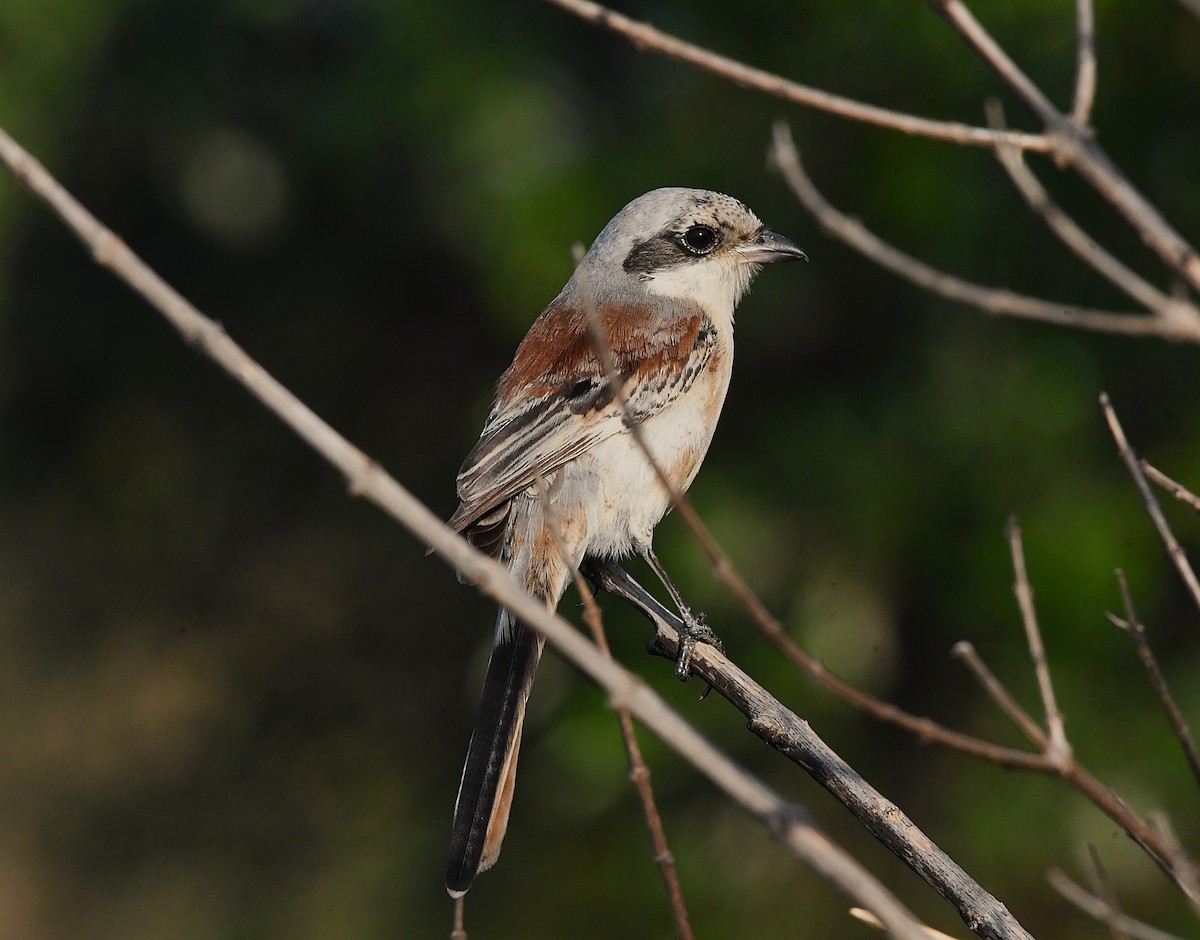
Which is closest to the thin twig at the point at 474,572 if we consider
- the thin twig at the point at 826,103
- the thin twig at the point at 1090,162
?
the thin twig at the point at 826,103

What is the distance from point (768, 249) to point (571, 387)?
0.76 m

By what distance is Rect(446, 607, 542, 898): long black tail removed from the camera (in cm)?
254

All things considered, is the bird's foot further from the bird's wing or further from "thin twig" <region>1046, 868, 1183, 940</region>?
"thin twig" <region>1046, 868, 1183, 940</region>

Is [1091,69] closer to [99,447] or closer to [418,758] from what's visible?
[418,758]

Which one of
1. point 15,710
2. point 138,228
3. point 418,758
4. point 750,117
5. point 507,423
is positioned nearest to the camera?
point 507,423

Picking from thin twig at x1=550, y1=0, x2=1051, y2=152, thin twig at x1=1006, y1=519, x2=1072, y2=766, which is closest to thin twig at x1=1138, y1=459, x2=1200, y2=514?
thin twig at x1=1006, y1=519, x2=1072, y2=766

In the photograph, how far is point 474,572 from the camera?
1.39 meters

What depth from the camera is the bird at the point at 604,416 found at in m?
2.91

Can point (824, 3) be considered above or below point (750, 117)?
above

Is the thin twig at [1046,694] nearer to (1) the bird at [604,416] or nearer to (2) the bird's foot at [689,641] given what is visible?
(2) the bird's foot at [689,641]

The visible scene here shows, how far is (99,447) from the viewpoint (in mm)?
7641

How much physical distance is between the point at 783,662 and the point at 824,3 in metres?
2.00

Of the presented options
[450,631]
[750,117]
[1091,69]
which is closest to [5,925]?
[450,631]

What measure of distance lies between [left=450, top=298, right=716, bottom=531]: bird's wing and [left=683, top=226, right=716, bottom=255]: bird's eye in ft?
0.53
